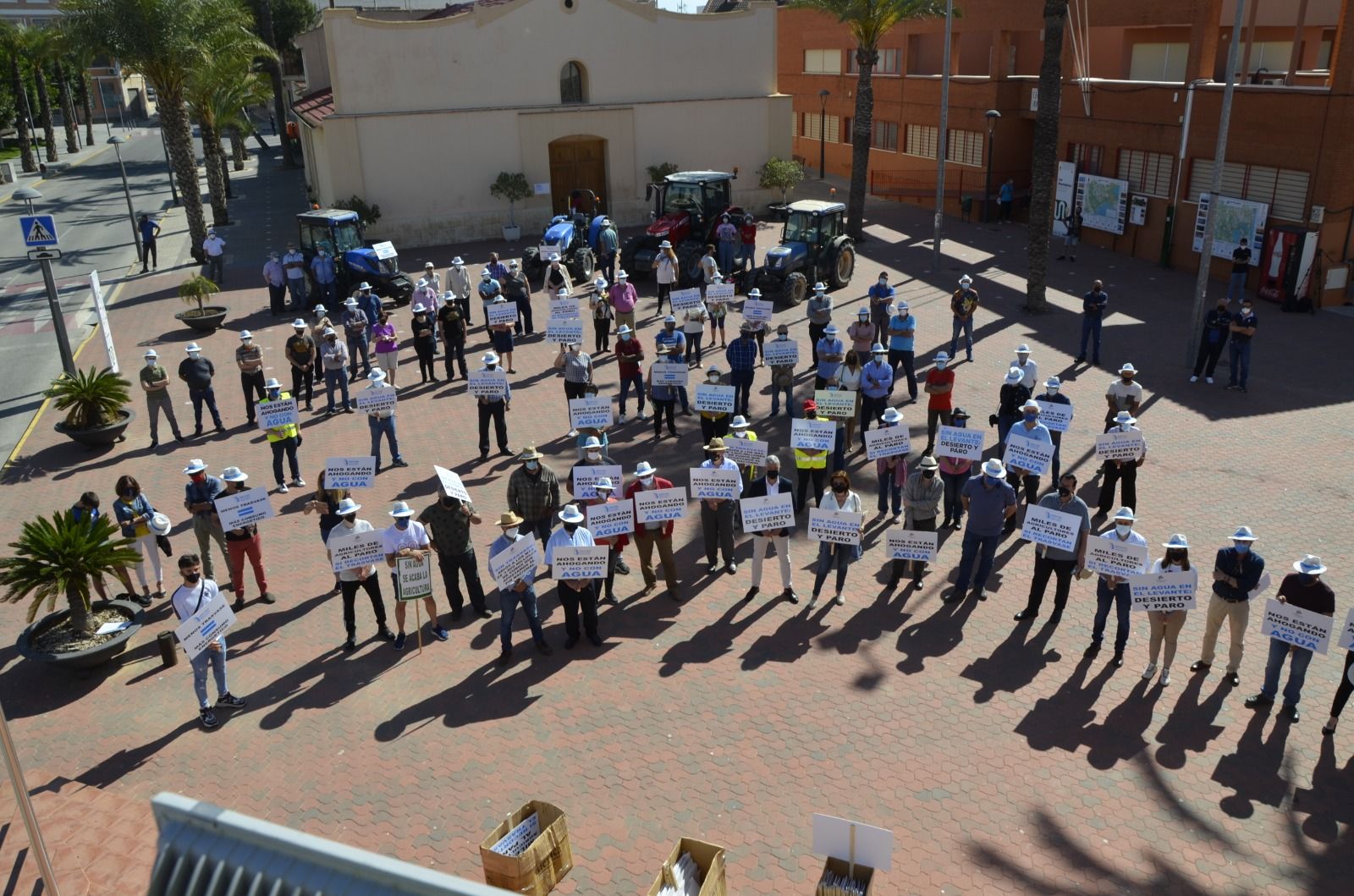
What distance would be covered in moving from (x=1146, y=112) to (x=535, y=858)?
27.5 metres

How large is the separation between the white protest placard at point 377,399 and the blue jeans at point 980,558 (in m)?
8.19

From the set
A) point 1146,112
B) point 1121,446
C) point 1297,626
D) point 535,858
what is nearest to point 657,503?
point 535,858

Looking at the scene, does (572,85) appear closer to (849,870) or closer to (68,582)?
(68,582)

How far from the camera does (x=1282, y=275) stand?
939 inches

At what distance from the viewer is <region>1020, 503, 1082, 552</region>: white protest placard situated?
10.5 meters

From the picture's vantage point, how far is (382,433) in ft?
52.4

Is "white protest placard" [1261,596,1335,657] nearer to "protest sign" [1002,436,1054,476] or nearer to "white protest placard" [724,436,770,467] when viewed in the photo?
"protest sign" [1002,436,1054,476]

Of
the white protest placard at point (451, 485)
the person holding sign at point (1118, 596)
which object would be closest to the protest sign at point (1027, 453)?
the person holding sign at point (1118, 596)

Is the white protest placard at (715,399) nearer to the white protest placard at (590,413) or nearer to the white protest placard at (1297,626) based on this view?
the white protest placard at (590,413)

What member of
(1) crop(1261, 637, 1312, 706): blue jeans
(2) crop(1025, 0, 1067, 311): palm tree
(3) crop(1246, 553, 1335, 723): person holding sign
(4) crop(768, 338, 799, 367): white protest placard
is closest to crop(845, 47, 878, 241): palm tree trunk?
(2) crop(1025, 0, 1067, 311): palm tree

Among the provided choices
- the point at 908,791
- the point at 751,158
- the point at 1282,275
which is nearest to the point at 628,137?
the point at 751,158

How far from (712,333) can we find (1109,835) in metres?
14.6

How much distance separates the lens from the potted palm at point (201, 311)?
78.7ft

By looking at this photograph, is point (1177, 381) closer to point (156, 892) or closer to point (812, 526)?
point (812, 526)
